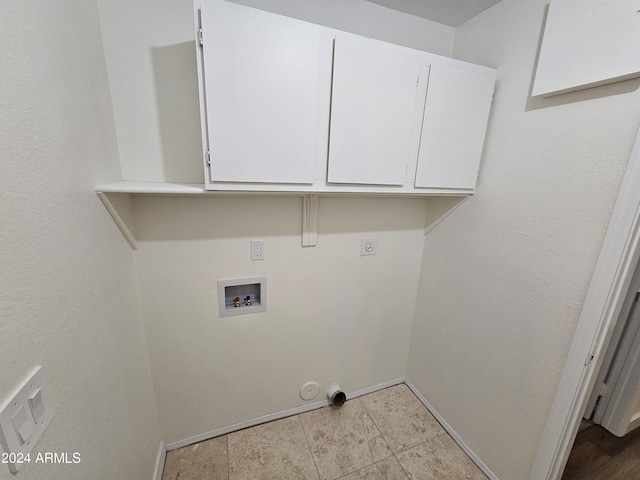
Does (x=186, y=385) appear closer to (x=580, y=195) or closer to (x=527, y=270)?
(x=527, y=270)

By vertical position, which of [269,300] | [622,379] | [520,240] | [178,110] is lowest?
[622,379]

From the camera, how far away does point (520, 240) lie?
1.21m

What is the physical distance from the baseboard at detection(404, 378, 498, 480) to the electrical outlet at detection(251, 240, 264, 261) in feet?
5.30

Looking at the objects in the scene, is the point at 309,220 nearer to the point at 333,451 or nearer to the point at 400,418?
the point at 333,451

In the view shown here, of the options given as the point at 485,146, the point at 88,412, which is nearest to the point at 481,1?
the point at 485,146

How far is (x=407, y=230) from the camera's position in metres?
1.72

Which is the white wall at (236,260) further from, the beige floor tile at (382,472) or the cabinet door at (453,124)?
the beige floor tile at (382,472)

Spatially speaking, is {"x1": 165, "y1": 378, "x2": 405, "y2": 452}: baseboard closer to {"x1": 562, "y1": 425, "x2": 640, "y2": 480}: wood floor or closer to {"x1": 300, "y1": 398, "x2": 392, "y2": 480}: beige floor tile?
{"x1": 300, "y1": 398, "x2": 392, "y2": 480}: beige floor tile

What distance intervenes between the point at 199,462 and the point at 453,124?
7.48ft

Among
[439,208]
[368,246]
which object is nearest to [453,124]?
[439,208]

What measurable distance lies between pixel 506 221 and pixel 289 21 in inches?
51.8

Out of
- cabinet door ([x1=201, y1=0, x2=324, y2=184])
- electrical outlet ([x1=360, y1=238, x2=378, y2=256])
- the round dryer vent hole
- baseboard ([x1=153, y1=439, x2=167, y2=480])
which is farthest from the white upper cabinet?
baseboard ([x1=153, y1=439, x2=167, y2=480])

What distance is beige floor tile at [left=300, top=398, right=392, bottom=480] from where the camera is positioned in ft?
4.71

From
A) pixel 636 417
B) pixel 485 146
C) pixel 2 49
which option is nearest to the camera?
pixel 2 49
